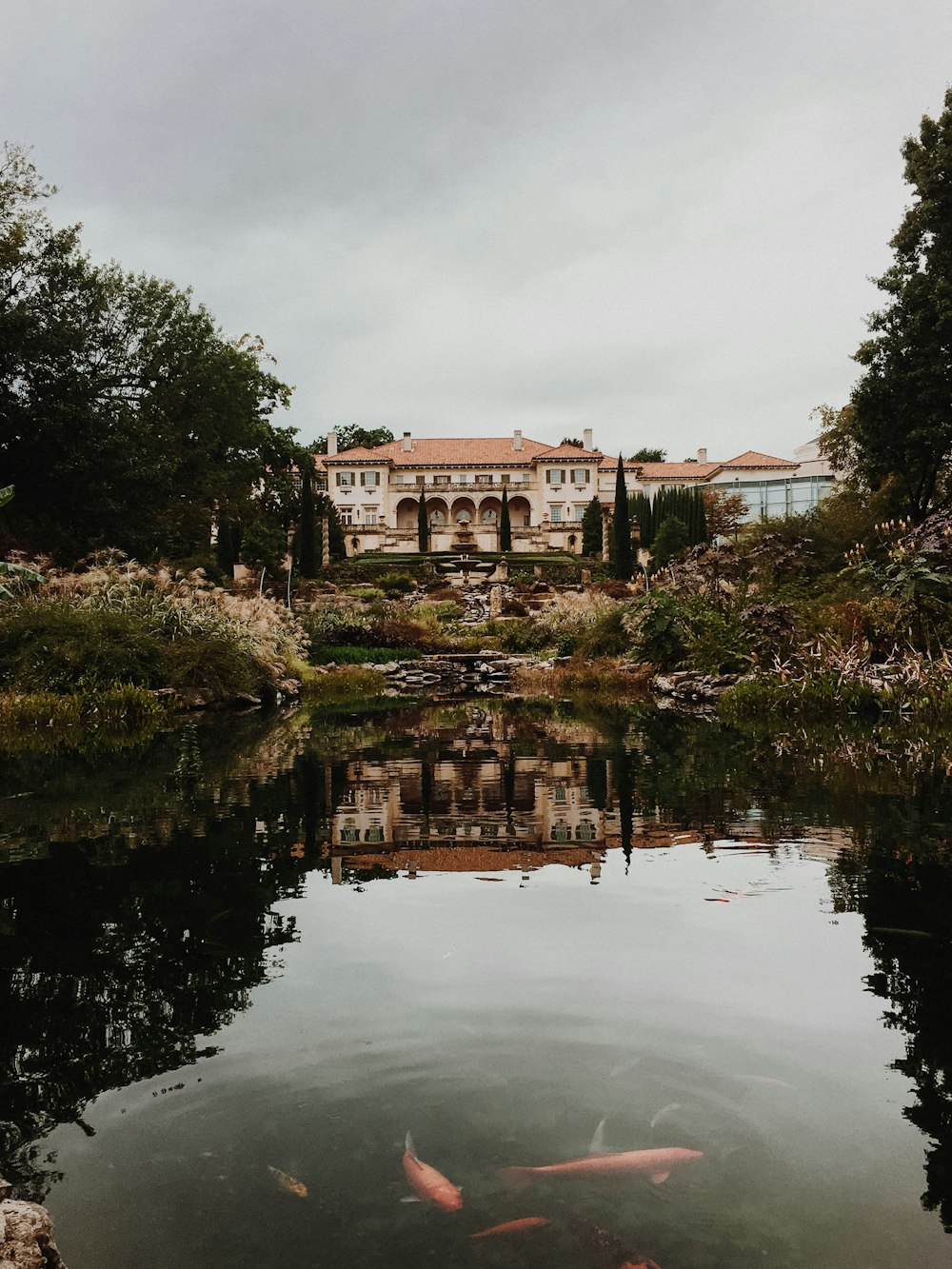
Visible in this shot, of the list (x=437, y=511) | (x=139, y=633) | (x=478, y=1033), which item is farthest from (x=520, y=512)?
(x=478, y=1033)

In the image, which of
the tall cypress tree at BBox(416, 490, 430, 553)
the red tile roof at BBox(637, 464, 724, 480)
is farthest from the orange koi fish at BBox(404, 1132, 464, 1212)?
the red tile roof at BBox(637, 464, 724, 480)

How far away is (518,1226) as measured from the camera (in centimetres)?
165

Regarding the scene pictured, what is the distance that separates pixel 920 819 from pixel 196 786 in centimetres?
506

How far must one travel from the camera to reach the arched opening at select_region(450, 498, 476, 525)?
2714 inches

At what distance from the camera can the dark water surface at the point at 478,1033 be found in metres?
1.69

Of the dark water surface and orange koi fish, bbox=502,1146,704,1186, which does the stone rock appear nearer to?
the dark water surface

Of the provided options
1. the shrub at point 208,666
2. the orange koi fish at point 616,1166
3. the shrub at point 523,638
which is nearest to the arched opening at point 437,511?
the shrub at point 523,638

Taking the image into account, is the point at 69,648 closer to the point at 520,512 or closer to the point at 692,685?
the point at 692,685

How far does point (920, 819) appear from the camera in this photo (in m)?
5.35

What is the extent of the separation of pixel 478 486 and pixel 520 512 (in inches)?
152

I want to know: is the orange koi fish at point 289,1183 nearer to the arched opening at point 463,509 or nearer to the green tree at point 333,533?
the green tree at point 333,533

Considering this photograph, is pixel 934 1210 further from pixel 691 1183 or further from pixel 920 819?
pixel 920 819

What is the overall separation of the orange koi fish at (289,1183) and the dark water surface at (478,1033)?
0.7 inches

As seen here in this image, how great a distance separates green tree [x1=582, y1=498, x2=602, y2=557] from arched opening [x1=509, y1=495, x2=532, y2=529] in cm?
914
